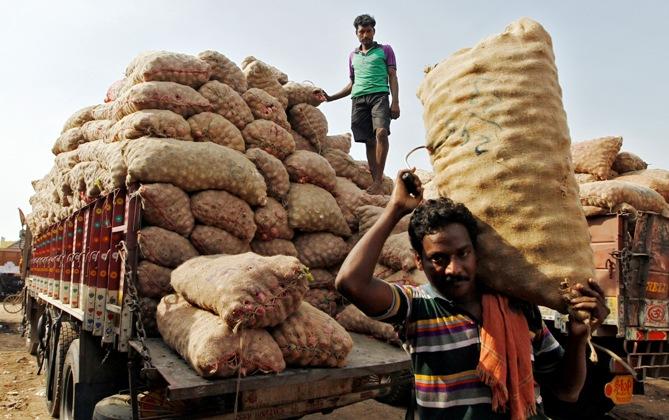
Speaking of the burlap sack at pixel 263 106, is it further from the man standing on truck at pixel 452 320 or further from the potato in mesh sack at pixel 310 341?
the man standing on truck at pixel 452 320

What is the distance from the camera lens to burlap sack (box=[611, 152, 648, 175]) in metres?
5.77

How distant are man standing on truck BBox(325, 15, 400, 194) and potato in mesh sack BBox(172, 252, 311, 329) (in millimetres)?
2820

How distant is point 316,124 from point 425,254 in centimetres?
352

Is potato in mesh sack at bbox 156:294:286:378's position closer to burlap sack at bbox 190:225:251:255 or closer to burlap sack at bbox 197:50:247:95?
burlap sack at bbox 190:225:251:255

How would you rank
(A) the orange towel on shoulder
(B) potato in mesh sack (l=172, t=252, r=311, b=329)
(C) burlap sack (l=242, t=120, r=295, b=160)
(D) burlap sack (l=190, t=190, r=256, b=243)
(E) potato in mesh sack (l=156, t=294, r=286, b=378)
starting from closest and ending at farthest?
(A) the orange towel on shoulder < (E) potato in mesh sack (l=156, t=294, r=286, b=378) < (B) potato in mesh sack (l=172, t=252, r=311, b=329) < (D) burlap sack (l=190, t=190, r=256, b=243) < (C) burlap sack (l=242, t=120, r=295, b=160)

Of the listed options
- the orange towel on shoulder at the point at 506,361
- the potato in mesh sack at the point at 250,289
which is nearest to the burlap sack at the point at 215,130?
the potato in mesh sack at the point at 250,289

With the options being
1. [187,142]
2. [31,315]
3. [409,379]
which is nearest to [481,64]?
[409,379]

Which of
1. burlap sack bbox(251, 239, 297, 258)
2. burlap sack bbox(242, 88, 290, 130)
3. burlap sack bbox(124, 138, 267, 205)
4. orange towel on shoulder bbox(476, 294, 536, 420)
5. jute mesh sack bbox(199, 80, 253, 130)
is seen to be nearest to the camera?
orange towel on shoulder bbox(476, 294, 536, 420)

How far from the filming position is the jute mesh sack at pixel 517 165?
4.76 feet

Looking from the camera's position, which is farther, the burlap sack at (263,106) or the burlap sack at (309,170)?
the burlap sack at (263,106)

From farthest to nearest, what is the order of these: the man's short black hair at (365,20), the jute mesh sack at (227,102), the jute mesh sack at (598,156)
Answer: the jute mesh sack at (598,156), the man's short black hair at (365,20), the jute mesh sack at (227,102)

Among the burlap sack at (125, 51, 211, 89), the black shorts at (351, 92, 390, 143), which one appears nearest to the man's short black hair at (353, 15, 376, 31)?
the black shorts at (351, 92, 390, 143)

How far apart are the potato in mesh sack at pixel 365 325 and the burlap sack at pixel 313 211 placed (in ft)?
2.19

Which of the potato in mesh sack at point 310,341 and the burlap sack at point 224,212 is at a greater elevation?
the burlap sack at point 224,212
